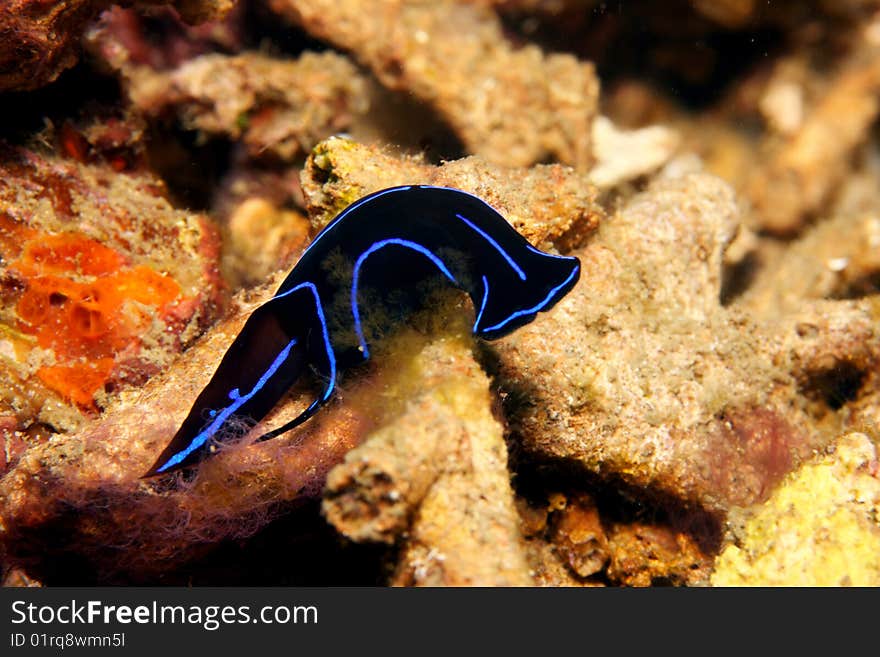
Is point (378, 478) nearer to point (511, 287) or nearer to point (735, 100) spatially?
point (511, 287)

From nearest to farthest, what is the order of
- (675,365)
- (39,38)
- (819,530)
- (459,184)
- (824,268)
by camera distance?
(819,530), (459,184), (39,38), (675,365), (824,268)

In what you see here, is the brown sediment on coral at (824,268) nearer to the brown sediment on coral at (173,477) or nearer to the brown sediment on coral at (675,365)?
the brown sediment on coral at (675,365)

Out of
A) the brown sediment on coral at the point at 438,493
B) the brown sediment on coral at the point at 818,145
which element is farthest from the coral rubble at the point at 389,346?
the brown sediment on coral at the point at 818,145

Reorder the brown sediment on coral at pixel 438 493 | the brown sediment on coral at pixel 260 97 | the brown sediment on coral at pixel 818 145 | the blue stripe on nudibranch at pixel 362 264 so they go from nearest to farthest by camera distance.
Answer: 1. the brown sediment on coral at pixel 438 493
2. the blue stripe on nudibranch at pixel 362 264
3. the brown sediment on coral at pixel 260 97
4. the brown sediment on coral at pixel 818 145

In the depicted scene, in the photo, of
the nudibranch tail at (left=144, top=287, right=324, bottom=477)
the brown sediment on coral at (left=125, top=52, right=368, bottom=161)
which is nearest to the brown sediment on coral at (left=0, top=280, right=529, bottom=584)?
the nudibranch tail at (left=144, top=287, right=324, bottom=477)

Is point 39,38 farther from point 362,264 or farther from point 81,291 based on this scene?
point 362,264

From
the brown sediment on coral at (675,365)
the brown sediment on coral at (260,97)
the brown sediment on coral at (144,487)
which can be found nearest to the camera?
the brown sediment on coral at (144,487)

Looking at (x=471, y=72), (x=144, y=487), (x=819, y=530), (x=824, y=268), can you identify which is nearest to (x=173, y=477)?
(x=144, y=487)
